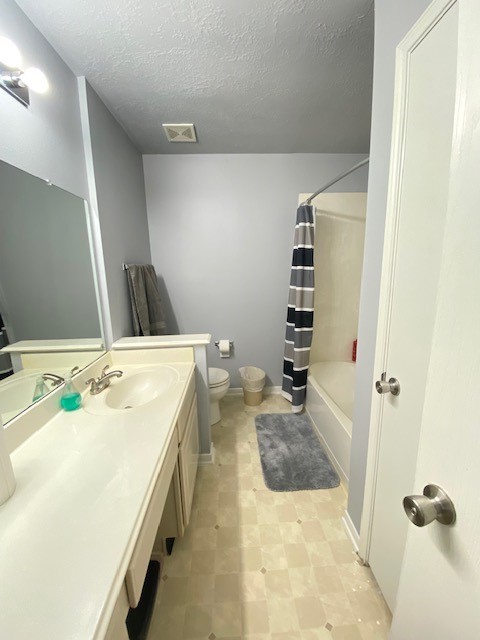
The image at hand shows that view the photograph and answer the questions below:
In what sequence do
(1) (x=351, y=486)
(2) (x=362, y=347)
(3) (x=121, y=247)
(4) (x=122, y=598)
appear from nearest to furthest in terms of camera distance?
(4) (x=122, y=598) → (2) (x=362, y=347) → (1) (x=351, y=486) → (3) (x=121, y=247)

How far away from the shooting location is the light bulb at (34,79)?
0.92 m

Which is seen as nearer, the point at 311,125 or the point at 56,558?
the point at 56,558

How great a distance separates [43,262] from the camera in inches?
41.9

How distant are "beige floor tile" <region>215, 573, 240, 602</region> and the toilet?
3.48ft

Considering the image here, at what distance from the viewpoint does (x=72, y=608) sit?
1.48ft

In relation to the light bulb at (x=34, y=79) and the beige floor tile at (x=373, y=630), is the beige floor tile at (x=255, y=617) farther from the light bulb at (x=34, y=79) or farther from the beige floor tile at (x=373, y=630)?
the light bulb at (x=34, y=79)

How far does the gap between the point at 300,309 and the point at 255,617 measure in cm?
184

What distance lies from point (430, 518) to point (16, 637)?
74 cm

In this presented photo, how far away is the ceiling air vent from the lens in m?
1.75

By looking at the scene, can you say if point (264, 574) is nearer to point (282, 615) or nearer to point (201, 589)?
point (282, 615)

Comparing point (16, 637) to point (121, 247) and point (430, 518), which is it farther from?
point (121, 247)

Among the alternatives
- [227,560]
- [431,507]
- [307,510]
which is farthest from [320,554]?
[431,507]

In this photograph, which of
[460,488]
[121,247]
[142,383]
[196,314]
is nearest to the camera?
[460,488]

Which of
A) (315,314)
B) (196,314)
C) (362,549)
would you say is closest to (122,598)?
(362,549)
